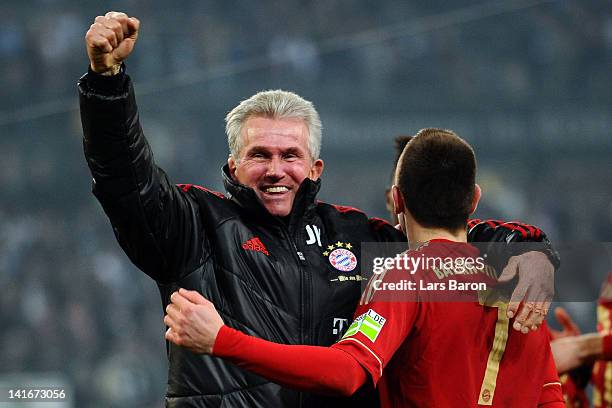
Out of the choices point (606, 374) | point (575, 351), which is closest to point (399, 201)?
point (575, 351)

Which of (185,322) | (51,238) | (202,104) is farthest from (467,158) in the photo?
(202,104)

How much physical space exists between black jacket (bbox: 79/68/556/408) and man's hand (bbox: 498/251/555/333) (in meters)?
0.25

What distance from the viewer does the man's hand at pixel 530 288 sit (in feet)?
6.86

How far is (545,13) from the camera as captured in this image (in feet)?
36.4

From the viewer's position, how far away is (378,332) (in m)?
1.96

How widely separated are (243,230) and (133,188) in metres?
0.38

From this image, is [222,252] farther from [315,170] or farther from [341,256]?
[315,170]

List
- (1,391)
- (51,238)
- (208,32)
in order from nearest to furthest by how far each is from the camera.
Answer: (1,391) → (51,238) → (208,32)

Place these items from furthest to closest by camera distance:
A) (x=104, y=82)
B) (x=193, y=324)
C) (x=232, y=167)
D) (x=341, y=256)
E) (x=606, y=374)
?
(x=606, y=374), (x=232, y=167), (x=341, y=256), (x=104, y=82), (x=193, y=324)

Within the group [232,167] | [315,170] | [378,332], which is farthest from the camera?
[315,170]

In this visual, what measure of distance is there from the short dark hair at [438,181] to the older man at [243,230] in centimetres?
26

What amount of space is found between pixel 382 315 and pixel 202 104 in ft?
25.4

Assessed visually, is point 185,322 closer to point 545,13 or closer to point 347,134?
point 347,134

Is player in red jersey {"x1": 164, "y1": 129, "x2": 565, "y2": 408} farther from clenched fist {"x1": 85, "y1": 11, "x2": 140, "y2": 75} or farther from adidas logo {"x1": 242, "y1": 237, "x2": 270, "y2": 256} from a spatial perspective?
clenched fist {"x1": 85, "y1": 11, "x2": 140, "y2": 75}
